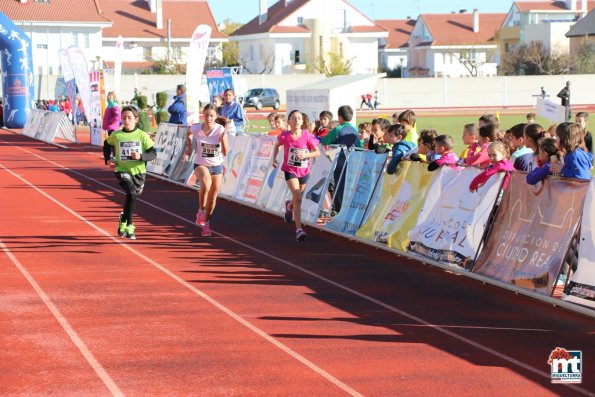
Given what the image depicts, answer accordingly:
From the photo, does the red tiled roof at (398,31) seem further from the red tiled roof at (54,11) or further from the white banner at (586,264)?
the white banner at (586,264)

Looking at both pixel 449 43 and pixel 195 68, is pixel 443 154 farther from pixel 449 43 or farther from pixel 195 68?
pixel 449 43

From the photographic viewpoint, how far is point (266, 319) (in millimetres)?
10078

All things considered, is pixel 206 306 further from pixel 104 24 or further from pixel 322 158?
pixel 104 24

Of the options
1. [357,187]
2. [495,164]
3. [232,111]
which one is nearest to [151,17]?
[232,111]

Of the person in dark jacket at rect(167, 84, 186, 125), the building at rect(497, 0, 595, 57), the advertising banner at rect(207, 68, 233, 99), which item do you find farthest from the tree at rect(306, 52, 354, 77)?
the person in dark jacket at rect(167, 84, 186, 125)

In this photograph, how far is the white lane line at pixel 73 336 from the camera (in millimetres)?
7853

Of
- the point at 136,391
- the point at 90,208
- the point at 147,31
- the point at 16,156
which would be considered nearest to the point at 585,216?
the point at 136,391

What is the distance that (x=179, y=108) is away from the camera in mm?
26344

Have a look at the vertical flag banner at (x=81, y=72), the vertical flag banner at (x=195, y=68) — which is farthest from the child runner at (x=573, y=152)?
the vertical flag banner at (x=81, y=72)

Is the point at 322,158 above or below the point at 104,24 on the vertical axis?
below

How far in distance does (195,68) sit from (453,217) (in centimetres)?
1546

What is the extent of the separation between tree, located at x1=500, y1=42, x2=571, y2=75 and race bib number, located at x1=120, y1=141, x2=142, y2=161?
7823 centimetres

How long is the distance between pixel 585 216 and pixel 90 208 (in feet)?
36.3

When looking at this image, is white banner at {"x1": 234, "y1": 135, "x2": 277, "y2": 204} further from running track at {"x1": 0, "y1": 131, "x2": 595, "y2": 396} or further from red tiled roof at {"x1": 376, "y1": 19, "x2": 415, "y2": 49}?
red tiled roof at {"x1": 376, "y1": 19, "x2": 415, "y2": 49}
